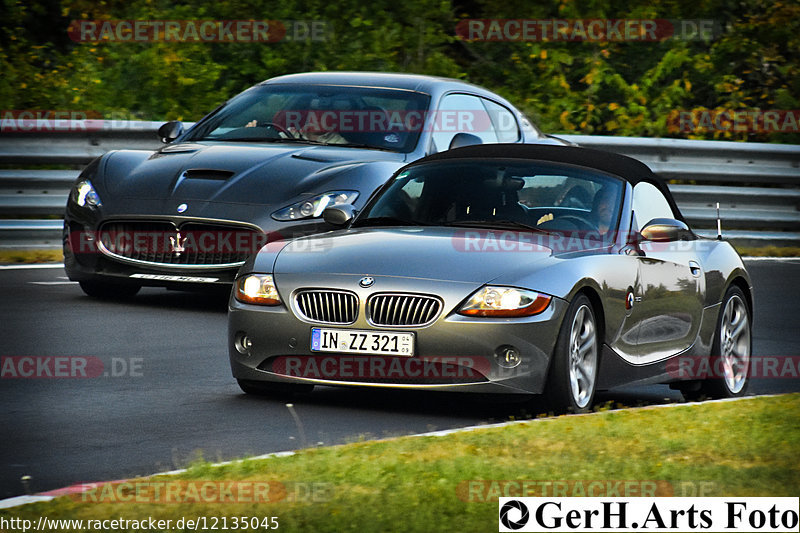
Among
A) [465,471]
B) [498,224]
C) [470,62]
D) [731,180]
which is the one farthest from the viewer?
[470,62]

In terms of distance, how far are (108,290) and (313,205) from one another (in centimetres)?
205

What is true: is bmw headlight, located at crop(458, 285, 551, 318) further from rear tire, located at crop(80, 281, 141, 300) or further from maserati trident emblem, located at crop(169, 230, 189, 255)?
rear tire, located at crop(80, 281, 141, 300)

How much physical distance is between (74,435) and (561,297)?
243 cm

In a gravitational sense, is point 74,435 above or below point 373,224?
below

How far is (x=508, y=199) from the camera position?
9.34 meters

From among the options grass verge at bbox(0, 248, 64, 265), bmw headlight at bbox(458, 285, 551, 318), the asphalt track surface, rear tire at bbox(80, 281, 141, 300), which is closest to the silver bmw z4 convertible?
bmw headlight at bbox(458, 285, 551, 318)

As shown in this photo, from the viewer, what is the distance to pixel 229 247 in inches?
463

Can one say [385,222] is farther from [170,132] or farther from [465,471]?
[170,132]

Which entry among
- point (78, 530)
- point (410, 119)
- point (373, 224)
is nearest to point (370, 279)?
point (373, 224)

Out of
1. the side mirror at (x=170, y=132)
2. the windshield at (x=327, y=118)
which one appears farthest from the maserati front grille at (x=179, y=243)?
the side mirror at (x=170, y=132)

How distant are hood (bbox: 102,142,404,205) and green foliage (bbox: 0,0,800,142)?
6651mm

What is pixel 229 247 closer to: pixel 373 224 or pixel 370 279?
pixel 373 224

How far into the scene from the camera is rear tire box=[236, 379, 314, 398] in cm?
865

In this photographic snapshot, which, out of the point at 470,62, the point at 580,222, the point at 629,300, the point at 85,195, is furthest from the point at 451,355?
the point at 470,62
